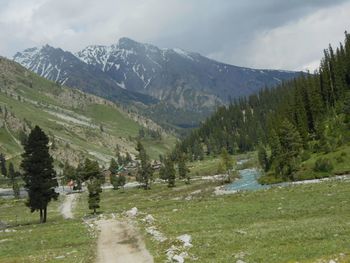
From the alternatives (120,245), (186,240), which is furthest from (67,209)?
(186,240)

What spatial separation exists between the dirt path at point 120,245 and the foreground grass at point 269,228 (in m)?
1.14

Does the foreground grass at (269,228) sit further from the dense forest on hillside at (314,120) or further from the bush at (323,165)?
the dense forest on hillside at (314,120)

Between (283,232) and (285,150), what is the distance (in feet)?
319

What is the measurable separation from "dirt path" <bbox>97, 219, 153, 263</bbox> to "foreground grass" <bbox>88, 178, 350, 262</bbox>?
114 centimetres

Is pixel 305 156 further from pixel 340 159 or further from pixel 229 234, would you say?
pixel 229 234

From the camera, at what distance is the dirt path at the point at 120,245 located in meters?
39.0

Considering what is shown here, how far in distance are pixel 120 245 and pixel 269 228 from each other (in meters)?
14.5

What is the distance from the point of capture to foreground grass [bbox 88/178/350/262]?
108 feet

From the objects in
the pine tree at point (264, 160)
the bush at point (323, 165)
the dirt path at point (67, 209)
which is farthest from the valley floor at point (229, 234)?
the pine tree at point (264, 160)

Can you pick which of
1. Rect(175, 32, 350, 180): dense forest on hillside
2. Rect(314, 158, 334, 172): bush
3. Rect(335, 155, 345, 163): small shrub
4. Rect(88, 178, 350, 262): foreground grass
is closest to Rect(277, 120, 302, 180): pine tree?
Rect(175, 32, 350, 180): dense forest on hillside

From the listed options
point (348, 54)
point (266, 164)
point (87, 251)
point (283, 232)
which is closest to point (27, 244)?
point (87, 251)

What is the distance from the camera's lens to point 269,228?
1670 inches

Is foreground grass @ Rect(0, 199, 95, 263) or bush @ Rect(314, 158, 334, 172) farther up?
bush @ Rect(314, 158, 334, 172)

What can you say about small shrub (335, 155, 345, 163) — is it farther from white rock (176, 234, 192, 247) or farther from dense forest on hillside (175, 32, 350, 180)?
white rock (176, 234, 192, 247)
